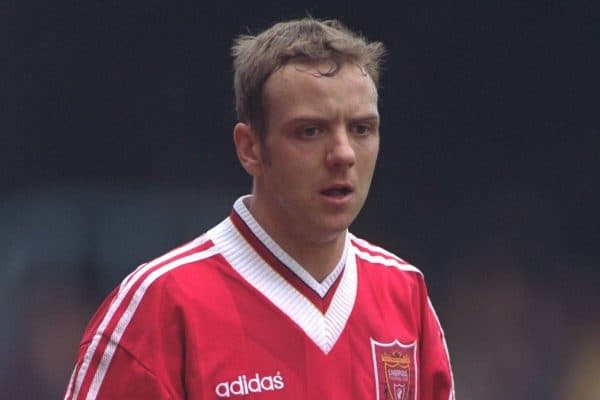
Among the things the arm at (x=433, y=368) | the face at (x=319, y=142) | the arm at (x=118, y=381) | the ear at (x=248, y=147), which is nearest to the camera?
the arm at (x=118, y=381)

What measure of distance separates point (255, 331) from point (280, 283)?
0.14 metres

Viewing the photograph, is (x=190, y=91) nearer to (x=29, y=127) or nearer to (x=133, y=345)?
(x=29, y=127)

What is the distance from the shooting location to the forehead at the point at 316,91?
2764mm

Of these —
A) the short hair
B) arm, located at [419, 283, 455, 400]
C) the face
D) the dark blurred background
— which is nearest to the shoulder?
arm, located at [419, 283, 455, 400]

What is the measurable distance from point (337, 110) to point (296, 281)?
38cm

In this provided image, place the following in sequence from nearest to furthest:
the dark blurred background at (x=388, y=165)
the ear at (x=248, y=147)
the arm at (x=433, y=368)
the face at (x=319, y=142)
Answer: the face at (x=319, y=142), the ear at (x=248, y=147), the arm at (x=433, y=368), the dark blurred background at (x=388, y=165)

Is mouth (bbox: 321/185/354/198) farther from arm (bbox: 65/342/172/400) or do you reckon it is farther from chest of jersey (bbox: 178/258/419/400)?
arm (bbox: 65/342/172/400)

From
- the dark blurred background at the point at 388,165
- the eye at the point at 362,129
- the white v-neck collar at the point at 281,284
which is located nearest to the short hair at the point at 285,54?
the eye at the point at 362,129

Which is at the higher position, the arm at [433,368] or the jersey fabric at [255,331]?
the jersey fabric at [255,331]

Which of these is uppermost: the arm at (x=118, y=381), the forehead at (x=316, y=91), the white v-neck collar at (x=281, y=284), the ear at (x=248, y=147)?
the forehead at (x=316, y=91)

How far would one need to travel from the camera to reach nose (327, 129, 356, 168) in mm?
2736

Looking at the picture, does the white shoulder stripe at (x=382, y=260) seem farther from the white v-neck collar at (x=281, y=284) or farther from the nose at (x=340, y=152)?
the nose at (x=340, y=152)

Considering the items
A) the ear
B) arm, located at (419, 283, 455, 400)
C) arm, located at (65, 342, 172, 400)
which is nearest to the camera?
arm, located at (65, 342, 172, 400)

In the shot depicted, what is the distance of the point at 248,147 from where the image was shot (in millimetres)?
2885
